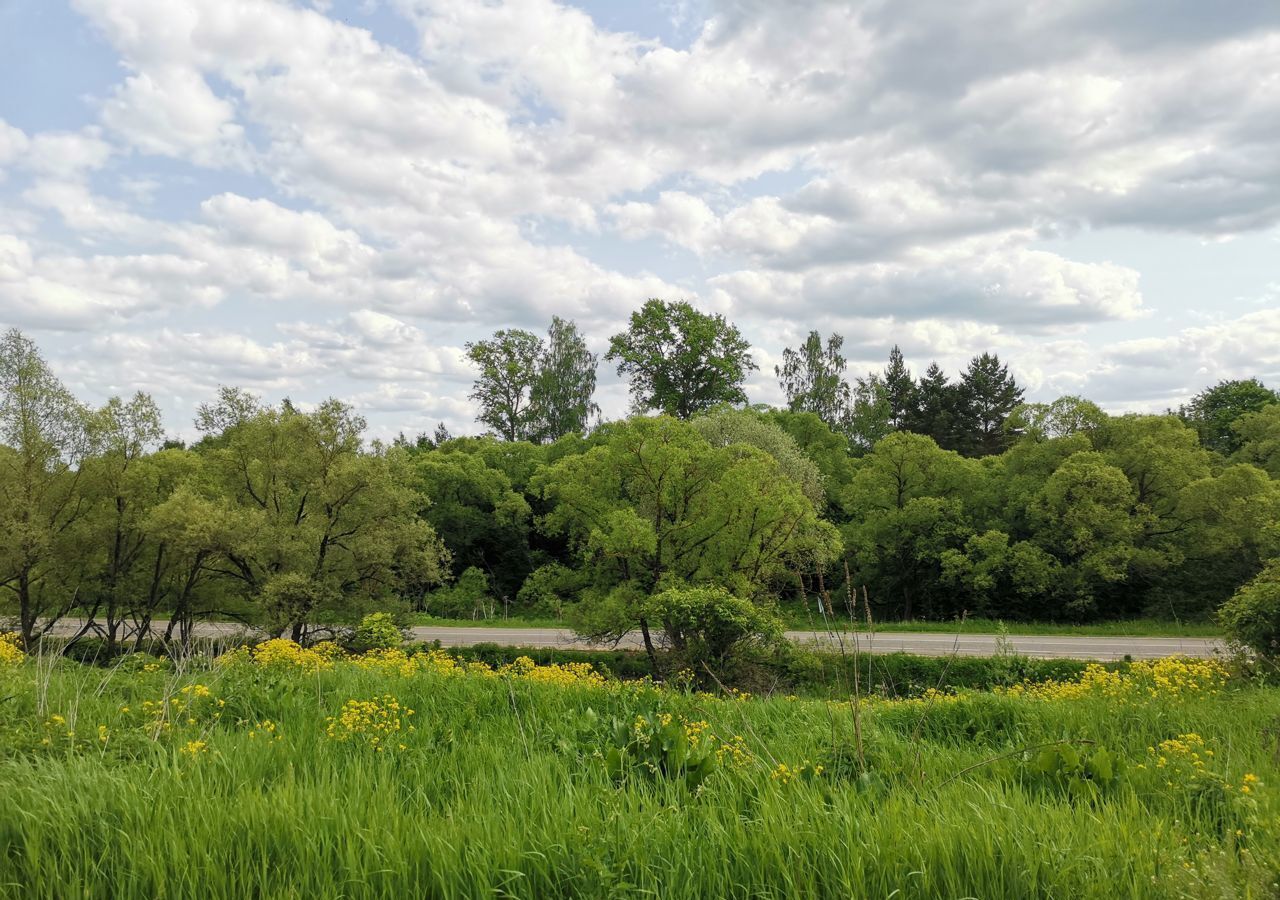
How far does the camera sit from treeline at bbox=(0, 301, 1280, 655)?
21141 millimetres

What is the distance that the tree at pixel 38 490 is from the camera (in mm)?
22312

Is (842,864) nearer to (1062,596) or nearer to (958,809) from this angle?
(958,809)

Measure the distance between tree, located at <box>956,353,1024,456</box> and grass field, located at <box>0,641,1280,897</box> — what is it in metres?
47.6

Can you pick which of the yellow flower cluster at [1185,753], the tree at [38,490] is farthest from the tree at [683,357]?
the yellow flower cluster at [1185,753]

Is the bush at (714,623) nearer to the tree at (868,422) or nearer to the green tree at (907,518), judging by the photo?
the green tree at (907,518)

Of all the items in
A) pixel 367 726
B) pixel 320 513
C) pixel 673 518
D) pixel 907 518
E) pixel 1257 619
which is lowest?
pixel 1257 619

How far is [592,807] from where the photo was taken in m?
3.63

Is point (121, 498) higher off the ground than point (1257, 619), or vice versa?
point (121, 498)

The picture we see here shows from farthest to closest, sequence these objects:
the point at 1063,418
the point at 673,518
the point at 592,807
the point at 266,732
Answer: the point at 1063,418 < the point at 673,518 < the point at 266,732 < the point at 592,807

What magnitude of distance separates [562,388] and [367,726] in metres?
48.6

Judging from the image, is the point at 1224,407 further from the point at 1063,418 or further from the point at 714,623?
the point at 714,623

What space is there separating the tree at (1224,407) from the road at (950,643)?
25.8 m

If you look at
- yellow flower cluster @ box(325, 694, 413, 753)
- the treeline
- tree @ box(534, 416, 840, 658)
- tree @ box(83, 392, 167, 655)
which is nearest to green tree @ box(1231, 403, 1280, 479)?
the treeline

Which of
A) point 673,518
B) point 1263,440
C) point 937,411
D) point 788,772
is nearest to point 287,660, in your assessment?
point 788,772
